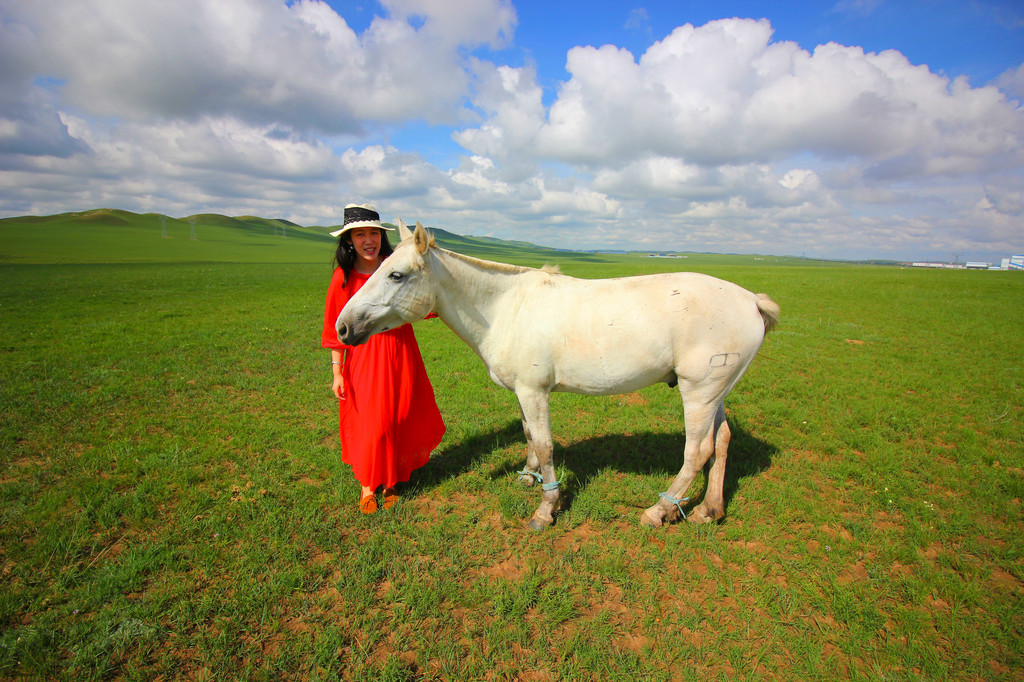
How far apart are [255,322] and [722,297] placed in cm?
1530

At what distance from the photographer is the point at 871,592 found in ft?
11.2

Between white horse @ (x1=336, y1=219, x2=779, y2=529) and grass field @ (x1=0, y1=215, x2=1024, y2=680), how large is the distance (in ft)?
2.83

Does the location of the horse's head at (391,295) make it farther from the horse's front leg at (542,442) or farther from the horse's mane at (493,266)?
the horse's front leg at (542,442)

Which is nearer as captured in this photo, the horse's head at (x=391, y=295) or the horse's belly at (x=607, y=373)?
the horse's head at (x=391, y=295)

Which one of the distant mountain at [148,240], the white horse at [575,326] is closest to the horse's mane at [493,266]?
the white horse at [575,326]

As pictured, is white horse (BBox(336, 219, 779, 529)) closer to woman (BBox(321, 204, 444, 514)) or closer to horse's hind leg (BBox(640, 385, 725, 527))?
horse's hind leg (BBox(640, 385, 725, 527))

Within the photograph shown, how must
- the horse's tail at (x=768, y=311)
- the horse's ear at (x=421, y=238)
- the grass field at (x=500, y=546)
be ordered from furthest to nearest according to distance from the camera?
the horse's tail at (x=768, y=311), the horse's ear at (x=421, y=238), the grass field at (x=500, y=546)

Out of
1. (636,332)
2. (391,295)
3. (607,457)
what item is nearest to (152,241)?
(391,295)

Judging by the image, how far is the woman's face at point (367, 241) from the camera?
4.05 m

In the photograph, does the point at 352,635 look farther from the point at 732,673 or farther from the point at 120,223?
the point at 120,223

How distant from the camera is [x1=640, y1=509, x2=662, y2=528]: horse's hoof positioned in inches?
163

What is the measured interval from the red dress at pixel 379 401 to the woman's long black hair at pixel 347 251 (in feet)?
0.22

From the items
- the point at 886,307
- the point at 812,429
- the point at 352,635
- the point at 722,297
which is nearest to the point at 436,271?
the point at 722,297

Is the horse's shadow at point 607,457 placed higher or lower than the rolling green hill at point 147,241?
lower
